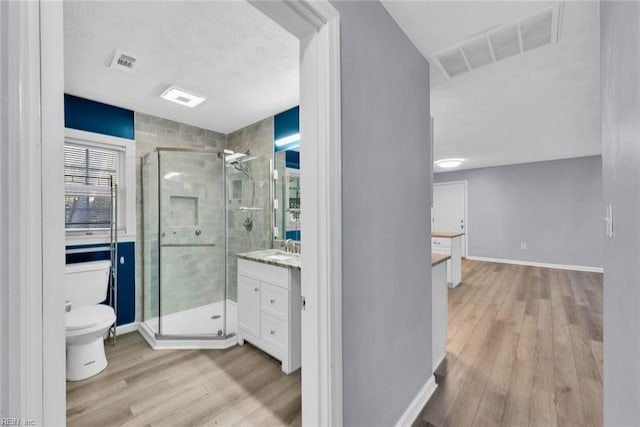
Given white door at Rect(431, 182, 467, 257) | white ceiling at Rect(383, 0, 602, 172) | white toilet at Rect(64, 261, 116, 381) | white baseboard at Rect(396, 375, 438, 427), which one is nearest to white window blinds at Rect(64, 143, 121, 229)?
white toilet at Rect(64, 261, 116, 381)

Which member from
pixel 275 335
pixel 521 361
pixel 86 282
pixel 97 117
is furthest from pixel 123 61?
pixel 521 361

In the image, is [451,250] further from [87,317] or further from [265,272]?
[87,317]

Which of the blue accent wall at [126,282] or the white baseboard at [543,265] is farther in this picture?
the white baseboard at [543,265]

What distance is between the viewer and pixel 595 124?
3.35 m

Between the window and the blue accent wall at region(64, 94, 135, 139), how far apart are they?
0.22 ft

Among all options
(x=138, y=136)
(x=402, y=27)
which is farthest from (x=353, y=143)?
(x=138, y=136)

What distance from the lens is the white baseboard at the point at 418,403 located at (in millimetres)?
1511

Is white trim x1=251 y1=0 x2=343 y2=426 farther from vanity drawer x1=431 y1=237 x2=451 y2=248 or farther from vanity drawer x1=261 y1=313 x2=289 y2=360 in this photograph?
vanity drawer x1=431 y1=237 x2=451 y2=248

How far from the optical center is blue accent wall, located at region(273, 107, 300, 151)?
2748 millimetres

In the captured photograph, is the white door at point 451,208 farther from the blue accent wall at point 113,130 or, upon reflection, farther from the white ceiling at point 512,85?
the blue accent wall at point 113,130

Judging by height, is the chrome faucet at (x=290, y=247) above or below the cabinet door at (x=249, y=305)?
above

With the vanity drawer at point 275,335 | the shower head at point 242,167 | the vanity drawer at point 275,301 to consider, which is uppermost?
the shower head at point 242,167

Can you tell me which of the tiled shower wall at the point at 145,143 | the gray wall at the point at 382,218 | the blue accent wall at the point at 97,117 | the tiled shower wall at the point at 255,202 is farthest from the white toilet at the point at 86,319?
the gray wall at the point at 382,218

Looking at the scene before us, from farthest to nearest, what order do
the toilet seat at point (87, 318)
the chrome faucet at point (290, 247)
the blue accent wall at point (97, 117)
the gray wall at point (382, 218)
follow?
1. the chrome faucet at point (290, 247)
2. the blue accent wall at point (97, 117)
3. the toilet seat at point (87, 318)
4. the gray wall at point (382, 218)
